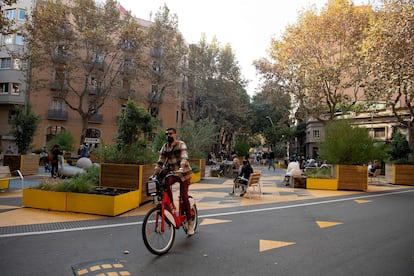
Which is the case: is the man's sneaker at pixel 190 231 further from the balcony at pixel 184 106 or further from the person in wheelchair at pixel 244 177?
the balcony at pixel 184 106

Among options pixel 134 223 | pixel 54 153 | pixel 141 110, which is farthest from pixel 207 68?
pixel 134 223

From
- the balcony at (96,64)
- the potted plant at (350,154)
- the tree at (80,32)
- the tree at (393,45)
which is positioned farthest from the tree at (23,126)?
the tree at (393,45)

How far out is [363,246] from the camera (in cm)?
531

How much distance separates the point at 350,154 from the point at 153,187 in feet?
36.4

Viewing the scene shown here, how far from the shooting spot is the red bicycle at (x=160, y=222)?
183 inches

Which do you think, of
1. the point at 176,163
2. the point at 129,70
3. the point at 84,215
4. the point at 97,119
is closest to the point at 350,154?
the point at 176,163

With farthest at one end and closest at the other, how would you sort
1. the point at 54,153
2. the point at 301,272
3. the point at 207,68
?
the point at 207,68 → the point at 54,153 → the point at 301,272

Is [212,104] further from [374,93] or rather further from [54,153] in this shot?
[54,153]

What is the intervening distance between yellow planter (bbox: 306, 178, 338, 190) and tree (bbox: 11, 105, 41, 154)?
12.9m

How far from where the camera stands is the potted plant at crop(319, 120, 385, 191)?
13.5m

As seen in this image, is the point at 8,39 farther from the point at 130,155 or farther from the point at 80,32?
the point at 130,155

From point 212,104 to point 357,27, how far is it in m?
20.6

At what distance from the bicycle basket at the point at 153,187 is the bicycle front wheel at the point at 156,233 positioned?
0.23 metres

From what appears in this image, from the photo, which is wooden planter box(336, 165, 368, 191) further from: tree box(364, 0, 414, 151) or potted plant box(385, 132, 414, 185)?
tree box(364, 0, 414, 151)
